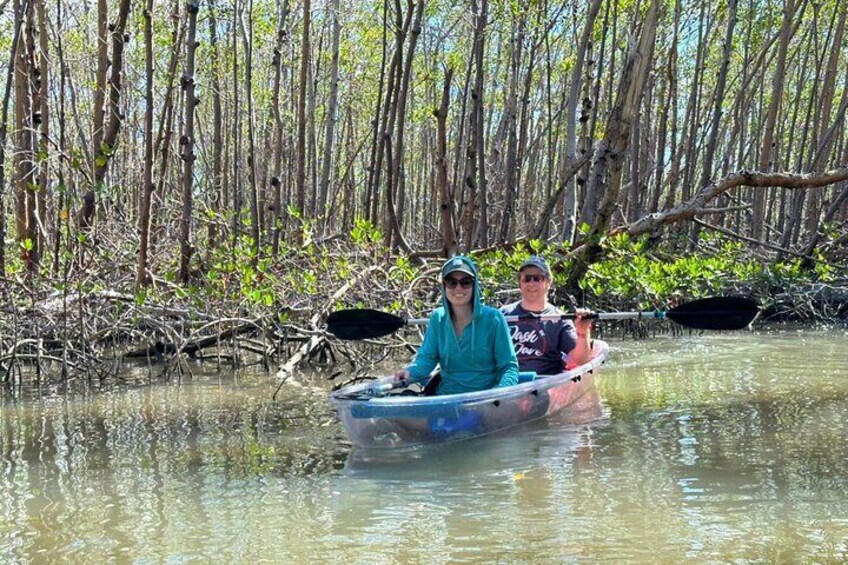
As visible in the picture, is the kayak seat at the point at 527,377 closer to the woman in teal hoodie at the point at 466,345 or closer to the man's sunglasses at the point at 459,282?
the woman in teal hoodie at the point at 466,345

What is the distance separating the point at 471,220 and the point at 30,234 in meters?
4.68

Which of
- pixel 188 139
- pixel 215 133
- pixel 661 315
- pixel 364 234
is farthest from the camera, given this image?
pixel 215 133

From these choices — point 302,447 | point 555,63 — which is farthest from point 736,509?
point 555,63

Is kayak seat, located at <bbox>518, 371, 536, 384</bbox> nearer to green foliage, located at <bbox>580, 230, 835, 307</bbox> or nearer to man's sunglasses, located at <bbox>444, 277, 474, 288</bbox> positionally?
man's sunglasses, located at <bbox>444, 277, 474, 288</bbox>

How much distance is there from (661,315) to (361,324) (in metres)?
2.22

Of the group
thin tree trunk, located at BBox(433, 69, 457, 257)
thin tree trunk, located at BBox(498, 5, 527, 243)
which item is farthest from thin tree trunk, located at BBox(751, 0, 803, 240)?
thin tree trunk, located at BBox(433, 69, 457, 257)

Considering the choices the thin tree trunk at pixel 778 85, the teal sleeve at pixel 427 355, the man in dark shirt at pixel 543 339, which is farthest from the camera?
the thin tree trunk at pixel 778 85

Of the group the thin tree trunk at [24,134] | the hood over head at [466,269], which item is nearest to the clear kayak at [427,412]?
the hood over head at [466,269]

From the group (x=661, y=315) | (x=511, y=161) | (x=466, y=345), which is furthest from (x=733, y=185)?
(x=466, y=345)

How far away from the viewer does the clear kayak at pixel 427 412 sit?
5.10m

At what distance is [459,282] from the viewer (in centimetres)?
542

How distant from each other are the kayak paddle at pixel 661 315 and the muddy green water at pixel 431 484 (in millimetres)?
552

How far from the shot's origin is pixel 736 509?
3967mm

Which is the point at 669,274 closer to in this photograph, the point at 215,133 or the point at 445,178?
the point at 445,178
